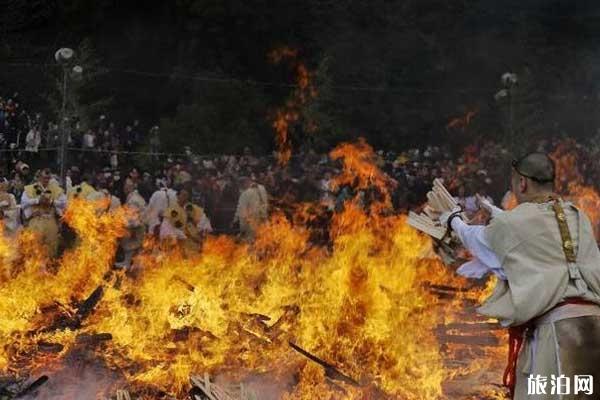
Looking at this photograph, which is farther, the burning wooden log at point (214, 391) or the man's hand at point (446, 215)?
the burning wooden log at point (214, 391)

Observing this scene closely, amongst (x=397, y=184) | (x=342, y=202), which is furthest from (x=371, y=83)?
(x=342, y=202)

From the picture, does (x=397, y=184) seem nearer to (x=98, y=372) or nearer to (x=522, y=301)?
(x=98, y=372)

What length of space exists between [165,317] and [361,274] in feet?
5.68

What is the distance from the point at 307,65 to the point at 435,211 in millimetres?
19135

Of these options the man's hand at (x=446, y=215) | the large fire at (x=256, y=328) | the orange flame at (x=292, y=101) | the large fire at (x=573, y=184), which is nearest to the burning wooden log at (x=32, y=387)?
the large fire at (x=256, y=328)

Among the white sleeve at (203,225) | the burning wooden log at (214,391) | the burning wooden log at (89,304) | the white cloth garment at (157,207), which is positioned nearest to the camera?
the burning wooden log at (214,391)

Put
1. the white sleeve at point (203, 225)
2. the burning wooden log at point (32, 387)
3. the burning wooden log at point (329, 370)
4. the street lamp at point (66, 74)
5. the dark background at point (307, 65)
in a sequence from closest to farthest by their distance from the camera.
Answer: the burning wooden log at point (32, 387) → the burning wooden log at point (329, 370) → the white sleeve at point (203, 225) → the street lamp at point (66, 74) → the dark background at point (307, 65)

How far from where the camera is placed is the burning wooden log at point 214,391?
536 cm

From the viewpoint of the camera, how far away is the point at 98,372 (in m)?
5.91

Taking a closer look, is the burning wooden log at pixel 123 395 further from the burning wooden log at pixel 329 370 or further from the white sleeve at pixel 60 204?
the white sleeve at pixel 60 204

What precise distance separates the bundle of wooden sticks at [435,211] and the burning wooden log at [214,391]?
198 centimetres

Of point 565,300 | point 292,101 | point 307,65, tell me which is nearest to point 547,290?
point 565,300

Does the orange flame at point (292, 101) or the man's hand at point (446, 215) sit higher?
the orange flame at point (292, 101)

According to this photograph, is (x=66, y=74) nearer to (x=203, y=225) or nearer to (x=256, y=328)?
(x=203, y=225)
